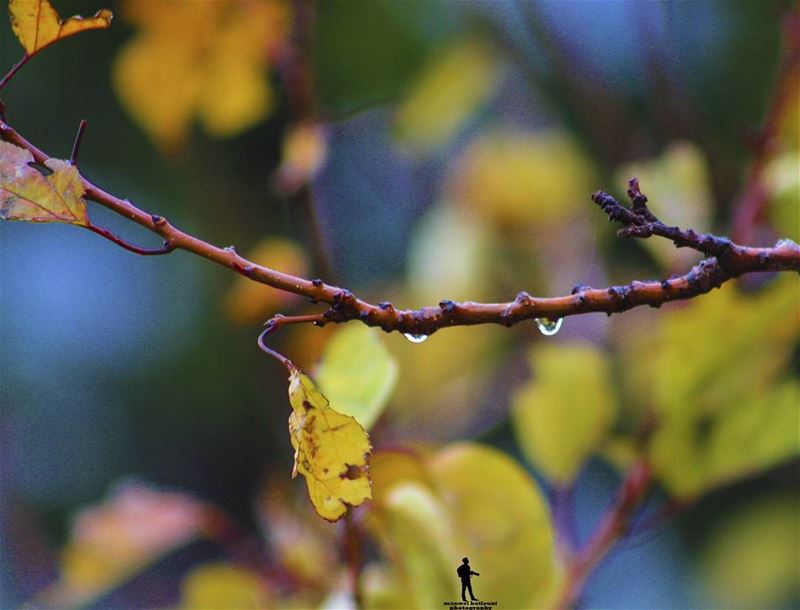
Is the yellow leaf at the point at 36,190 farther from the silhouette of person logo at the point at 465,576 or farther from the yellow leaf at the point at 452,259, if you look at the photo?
the yellow leaf at the point at 452,259

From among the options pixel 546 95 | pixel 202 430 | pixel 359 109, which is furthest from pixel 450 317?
pixel 202 430

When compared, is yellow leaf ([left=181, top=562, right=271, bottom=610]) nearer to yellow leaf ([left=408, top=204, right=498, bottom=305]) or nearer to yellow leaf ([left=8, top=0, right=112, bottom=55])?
yellow leaf ([left=408, top=204, right=498, bottom=305])

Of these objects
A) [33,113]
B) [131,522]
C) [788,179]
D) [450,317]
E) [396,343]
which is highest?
[33,113]

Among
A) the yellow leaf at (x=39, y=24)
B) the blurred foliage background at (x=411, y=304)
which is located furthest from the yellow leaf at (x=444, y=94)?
the yellow leaf at (x=39, y=24)

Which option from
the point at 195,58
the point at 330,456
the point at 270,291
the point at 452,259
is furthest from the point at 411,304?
the point at 330,456

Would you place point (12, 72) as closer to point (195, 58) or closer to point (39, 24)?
point (39, 24)

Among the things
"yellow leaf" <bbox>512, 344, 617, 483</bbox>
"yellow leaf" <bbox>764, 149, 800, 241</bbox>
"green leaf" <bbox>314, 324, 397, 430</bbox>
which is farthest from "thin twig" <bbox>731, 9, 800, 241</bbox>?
"green leaf" <bbox>314, 324, 397, 430</bbox>

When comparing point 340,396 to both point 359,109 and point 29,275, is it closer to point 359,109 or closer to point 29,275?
point 359,109
